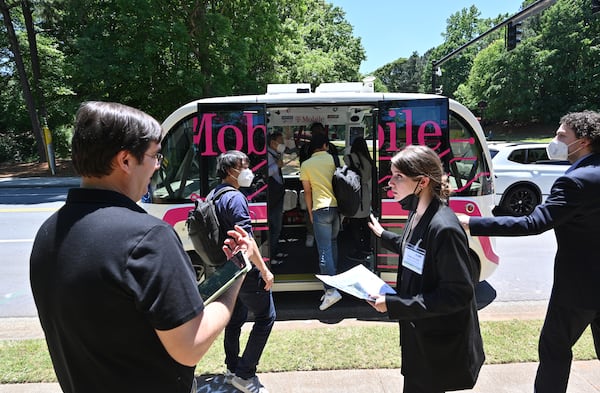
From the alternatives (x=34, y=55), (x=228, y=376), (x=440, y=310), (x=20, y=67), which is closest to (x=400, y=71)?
(x=34, y=55)

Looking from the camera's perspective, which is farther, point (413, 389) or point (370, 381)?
point (370, 381)

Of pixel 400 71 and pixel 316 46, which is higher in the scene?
pixel 400 71

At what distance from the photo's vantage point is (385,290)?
86.3 inches

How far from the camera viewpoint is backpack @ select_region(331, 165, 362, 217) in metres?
4.96

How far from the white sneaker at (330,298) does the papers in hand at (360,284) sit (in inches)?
98.6

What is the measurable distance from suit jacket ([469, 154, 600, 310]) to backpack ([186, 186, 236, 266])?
178 centimetres

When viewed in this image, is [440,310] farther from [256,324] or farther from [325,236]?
[325,236]

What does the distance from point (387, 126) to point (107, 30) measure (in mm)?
15751

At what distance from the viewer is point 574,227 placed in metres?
2.42

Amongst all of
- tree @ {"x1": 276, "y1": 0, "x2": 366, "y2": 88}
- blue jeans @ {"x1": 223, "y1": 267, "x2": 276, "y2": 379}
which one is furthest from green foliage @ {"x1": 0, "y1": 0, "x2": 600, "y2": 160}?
blue jeans @ {"x1": 223, "y1": 267, "x2": 276, "y2": 379}

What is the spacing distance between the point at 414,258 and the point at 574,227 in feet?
3.49

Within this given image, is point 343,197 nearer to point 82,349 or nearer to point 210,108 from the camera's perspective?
point 210,108

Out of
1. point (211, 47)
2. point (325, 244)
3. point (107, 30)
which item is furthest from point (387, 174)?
point (107, 30)

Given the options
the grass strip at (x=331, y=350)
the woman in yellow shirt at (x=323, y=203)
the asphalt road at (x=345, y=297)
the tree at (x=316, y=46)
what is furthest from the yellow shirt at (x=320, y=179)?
the tree at (x=316, y=46)
